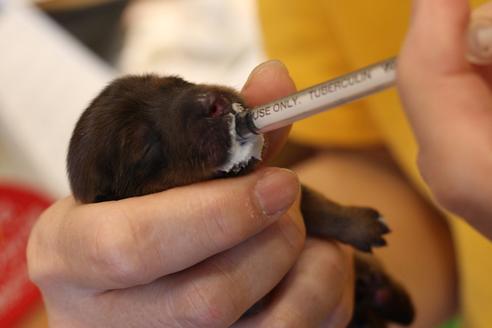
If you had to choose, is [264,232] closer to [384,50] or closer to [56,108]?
[384,50]

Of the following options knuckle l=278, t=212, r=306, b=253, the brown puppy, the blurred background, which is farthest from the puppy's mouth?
the blurred background

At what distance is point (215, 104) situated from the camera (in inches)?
29.4

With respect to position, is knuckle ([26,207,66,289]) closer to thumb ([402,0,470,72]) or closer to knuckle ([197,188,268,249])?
knuckle ([197,188,268,249])

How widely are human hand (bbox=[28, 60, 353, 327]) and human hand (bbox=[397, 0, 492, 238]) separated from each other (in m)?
0.24

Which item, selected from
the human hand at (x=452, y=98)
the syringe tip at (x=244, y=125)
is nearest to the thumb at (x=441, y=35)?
the human hand at (x=452, y=98)

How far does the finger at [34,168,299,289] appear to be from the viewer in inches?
27.2

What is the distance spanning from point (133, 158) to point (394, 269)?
0.72 metres

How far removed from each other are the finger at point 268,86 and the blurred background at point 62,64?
2.81 feet

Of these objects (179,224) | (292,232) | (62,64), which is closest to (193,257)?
(179,224)

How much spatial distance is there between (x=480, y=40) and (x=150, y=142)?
455 mm

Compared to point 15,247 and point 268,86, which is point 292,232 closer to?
point 268,86

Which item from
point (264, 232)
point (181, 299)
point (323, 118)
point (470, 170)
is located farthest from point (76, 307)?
point (323, 118)

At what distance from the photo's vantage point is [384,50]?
3.87 ft

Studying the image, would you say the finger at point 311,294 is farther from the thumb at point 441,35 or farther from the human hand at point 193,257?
the thumb at point 441,35
